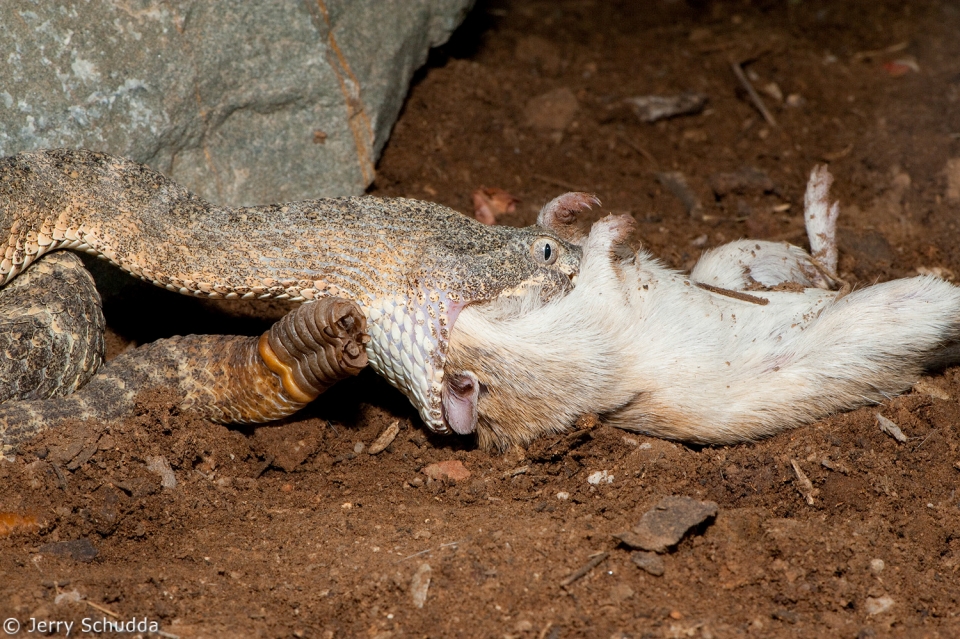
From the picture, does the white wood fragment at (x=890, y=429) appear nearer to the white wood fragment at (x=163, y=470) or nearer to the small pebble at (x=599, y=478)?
the small pebble at (x=599, y=478)

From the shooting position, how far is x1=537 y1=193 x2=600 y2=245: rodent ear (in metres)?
3.96

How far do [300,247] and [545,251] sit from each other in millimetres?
980

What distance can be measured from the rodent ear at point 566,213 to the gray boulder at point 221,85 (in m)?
1.30

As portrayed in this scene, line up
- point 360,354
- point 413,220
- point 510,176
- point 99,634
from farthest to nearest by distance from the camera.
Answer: point 510,176 < point 413,220 < point 360,354 < point 99,634

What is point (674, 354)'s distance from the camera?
3.69m

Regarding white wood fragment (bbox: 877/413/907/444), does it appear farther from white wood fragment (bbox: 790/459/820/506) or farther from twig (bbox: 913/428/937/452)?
white wood fragment (bbox: 790/459/820/506)

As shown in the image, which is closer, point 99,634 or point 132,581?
point 99,634

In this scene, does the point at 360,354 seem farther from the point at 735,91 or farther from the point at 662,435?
the point at 735,91

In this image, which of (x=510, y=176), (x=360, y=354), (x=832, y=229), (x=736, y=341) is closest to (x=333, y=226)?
(x=360, y=354)

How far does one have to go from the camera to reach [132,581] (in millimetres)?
2971

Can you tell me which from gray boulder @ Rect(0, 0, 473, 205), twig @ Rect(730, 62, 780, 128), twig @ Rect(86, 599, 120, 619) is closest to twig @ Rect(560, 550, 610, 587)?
twig @ Rect(86, 599, 120, 619)

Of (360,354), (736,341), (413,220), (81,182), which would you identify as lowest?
(736,341)

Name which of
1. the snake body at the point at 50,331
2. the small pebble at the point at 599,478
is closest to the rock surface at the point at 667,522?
the small pebble at the point at 599,478

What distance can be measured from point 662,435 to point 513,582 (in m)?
1.16
